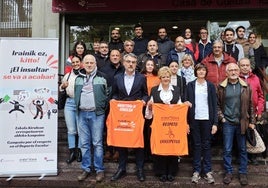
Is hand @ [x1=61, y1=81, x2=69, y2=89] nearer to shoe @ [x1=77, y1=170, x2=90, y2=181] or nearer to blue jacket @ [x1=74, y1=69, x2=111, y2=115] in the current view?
blue jacket @ [x1=74, y1=69, x2=111, y2=115]

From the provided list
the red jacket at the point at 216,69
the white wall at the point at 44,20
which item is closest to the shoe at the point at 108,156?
the red jacket at the point at 216,69

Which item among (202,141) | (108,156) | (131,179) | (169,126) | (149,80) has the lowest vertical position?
(131,179)

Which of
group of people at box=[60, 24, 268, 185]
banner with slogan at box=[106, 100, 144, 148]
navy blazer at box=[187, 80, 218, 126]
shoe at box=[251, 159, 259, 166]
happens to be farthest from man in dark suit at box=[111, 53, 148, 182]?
shoe at box=[251, 159, 259, 166]

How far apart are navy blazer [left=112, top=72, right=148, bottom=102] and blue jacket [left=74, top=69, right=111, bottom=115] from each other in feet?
0.65

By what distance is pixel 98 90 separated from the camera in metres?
6.47

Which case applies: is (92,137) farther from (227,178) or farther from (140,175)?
(227,178)

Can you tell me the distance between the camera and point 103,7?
432 inches

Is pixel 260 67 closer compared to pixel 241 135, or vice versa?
pixel 241 135

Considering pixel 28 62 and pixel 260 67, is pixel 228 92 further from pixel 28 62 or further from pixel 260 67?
pixel 28 62

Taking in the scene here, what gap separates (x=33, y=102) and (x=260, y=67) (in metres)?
4.70

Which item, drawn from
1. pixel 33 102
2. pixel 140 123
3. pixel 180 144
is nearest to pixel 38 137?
pixel 33 102

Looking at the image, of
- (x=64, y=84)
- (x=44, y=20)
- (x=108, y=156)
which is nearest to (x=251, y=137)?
(x=108, y=156)

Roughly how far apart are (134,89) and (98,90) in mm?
596

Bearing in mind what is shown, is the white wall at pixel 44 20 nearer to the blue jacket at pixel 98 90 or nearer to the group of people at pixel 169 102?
the group of people at pixel 169 102
